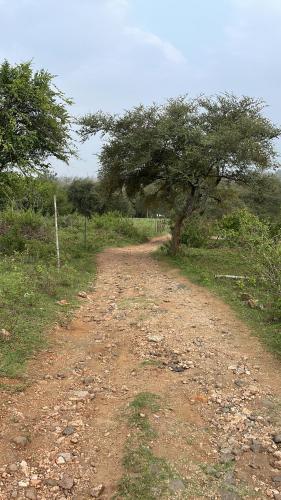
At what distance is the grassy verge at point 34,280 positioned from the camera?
6422 millimetres

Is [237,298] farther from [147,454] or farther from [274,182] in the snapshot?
[274,182]

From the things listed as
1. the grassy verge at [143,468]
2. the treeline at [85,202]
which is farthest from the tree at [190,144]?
the grassy verge at [143,468]

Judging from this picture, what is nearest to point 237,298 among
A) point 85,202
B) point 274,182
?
point 274,182

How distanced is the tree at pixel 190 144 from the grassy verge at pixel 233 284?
136cm

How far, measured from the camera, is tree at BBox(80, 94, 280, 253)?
13938 millimetres

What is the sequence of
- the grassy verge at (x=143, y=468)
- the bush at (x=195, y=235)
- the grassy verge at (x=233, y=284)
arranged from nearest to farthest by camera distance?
1. the grassy verge at (x=143, y=468)
2. the grassy verge at (x=233, y=284)
3. the bush at (x=195, y=235)

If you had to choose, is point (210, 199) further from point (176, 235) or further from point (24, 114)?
point (24, 114)

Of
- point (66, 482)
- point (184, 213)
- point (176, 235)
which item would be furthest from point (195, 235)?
point (66, 482)

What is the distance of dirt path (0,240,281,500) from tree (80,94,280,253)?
7.14 metres

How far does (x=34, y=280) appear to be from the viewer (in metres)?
9.66

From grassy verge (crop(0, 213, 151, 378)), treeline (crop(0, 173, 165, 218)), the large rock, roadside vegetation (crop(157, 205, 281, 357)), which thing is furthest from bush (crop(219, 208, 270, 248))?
treeline (crop(0, 173, 165, 218))

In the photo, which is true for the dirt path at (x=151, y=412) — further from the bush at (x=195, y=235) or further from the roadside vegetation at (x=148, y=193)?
the bush at (x=195, y=235)

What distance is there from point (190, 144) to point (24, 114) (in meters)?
5.32

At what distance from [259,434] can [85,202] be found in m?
34.3
